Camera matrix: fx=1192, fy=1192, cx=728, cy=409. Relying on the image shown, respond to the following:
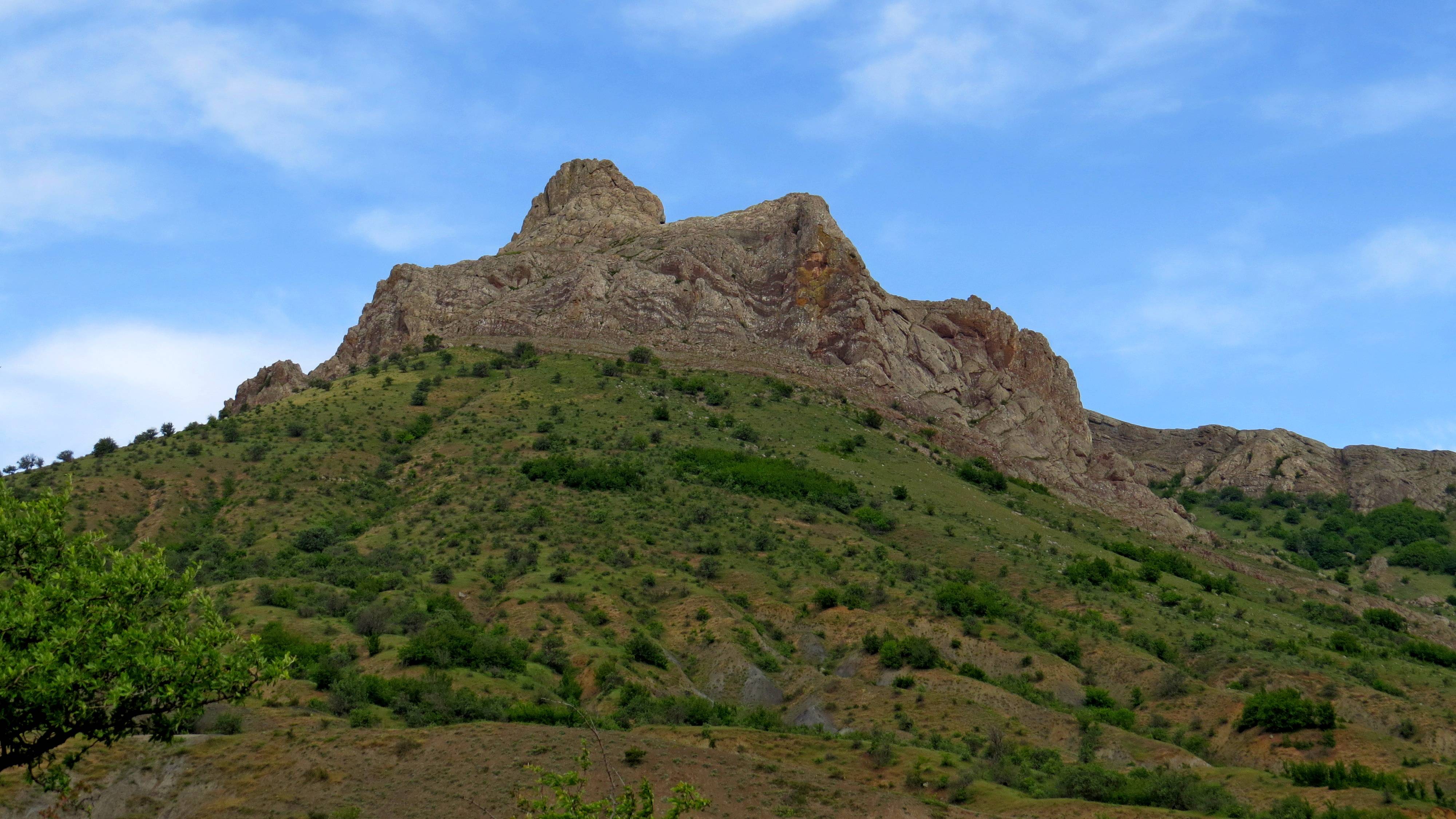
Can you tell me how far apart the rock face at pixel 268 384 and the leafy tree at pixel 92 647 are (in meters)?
76.7

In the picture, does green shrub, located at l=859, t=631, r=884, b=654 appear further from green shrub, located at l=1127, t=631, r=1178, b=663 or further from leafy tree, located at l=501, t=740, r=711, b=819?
leafy tree, located at l=501, t=740, r=711, b=819

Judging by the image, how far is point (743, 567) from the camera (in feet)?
179

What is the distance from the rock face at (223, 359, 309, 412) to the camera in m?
93.6

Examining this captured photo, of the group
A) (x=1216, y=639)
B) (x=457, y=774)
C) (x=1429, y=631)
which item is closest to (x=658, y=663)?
(x=457, y=774)

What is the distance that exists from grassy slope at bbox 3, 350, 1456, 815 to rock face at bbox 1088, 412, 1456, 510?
190 feet

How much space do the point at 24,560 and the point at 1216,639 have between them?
4481 cm

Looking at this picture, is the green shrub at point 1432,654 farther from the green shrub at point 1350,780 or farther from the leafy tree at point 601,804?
the leafy tree at point 601,804

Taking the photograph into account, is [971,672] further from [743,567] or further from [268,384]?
[268,384]

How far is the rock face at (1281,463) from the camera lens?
132500mm

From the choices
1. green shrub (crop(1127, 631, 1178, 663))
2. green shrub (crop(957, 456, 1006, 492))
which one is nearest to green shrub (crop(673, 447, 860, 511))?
green shrub (crop(957, 456, 1006, 492))

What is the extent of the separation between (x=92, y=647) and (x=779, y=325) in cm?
8375

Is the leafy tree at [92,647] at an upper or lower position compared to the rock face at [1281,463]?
lower

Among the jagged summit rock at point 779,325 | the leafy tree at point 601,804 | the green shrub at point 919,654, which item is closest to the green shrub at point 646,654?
the green shrub at point 919,654

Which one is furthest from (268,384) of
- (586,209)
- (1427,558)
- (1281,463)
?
A: (1281,463)
